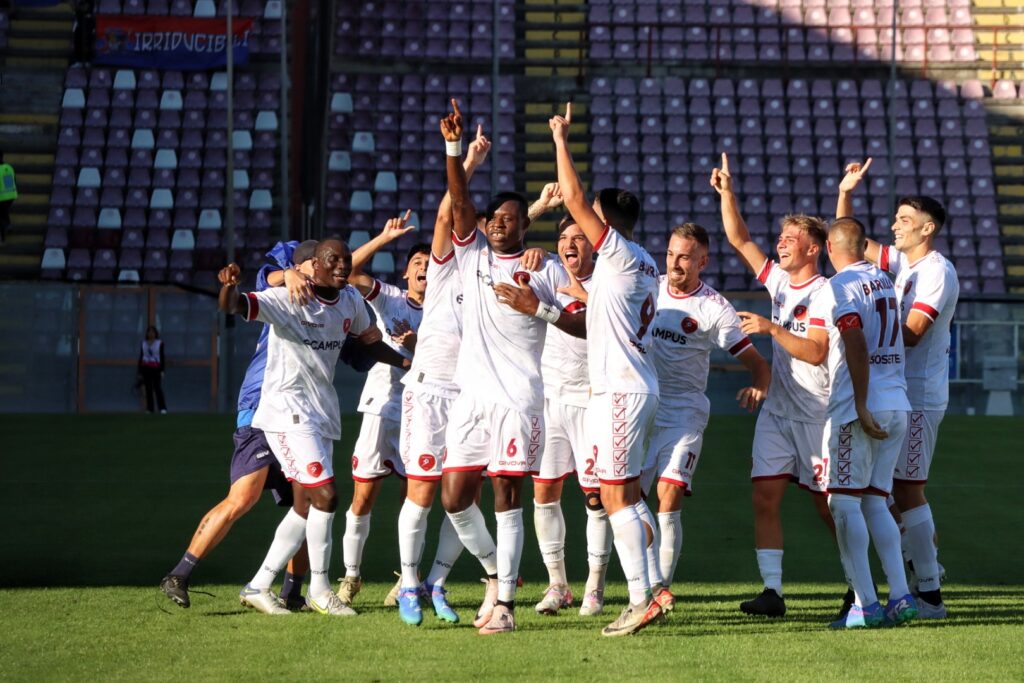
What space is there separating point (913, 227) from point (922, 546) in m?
1.70

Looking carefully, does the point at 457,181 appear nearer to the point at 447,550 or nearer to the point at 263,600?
the point at 447,550

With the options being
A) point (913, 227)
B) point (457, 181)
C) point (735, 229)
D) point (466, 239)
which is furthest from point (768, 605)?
point (457, 181)

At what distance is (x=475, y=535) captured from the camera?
7.30m

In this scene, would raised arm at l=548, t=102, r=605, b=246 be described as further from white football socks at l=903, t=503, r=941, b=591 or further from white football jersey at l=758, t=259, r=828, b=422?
white football socks at l=903, t=503, r=941, b=591

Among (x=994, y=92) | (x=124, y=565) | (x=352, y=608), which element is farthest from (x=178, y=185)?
(x=352, y=608)

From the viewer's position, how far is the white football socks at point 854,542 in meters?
7.16

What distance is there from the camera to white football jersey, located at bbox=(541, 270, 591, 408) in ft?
25.7

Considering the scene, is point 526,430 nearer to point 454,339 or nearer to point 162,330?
point 454,339

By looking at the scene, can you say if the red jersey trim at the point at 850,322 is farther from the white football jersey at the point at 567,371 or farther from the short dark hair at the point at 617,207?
the white football jersey at the point at 567,371

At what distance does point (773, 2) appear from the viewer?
109 ft

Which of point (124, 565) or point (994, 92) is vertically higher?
point (994, 92)

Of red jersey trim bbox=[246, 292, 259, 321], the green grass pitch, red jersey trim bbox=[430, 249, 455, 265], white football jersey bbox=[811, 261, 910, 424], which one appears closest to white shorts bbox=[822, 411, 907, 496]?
white football jersey bbox=[811, 261, 910, 424]

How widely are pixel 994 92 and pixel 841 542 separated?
88.9 feet

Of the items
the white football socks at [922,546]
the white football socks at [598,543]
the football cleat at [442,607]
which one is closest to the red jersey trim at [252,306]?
the football cleat at [442,607]
